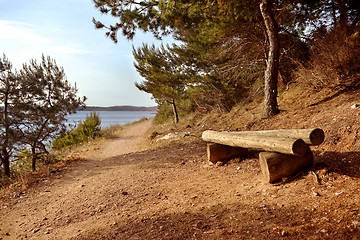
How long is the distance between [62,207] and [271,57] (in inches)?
257

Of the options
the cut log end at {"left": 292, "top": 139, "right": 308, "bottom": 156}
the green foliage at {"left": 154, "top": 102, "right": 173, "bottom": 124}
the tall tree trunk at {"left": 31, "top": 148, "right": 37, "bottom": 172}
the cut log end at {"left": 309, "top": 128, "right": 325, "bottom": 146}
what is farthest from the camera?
the green foliage at {"left": 154, "top": 102, "right": 173, "bottom": 124}

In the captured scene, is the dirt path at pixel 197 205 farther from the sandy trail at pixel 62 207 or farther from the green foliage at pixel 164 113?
the green foliage at pixel 164 113

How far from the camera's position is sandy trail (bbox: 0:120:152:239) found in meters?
3.33

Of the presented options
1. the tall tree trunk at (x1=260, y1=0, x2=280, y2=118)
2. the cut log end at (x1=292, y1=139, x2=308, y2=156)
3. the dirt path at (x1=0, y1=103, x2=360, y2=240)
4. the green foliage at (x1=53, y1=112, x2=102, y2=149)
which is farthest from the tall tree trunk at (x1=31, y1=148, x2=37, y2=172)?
the tall tree trunk at (x1=260, y1=0, x2=280, y2=118)

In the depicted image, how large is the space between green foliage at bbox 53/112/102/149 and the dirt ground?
8.38m

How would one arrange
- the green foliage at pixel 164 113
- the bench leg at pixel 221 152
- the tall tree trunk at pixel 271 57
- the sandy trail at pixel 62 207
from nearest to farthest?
the sandy trail at pixel 62 207 < the bench leg at pixel 221 152 < the tall tree trunk at pixel 271 57 < the green foliage at pixel 164 113

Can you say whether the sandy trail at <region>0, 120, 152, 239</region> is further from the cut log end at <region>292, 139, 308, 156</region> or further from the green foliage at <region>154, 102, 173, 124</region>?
the green foliage at <region>154, 102, 173, 124</region>

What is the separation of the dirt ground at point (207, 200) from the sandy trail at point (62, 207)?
0.02m

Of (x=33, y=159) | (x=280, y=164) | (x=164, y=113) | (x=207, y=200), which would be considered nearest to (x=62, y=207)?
(x=207, y=200)

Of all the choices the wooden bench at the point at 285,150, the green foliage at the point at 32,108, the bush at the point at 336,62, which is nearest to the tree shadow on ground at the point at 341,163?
the wooden bench at the point at 285,150

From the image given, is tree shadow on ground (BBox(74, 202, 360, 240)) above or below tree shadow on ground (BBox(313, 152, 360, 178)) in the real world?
below

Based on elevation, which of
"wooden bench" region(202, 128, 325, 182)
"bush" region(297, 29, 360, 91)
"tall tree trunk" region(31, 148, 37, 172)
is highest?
"bush" region(297, 29, 360, 91)

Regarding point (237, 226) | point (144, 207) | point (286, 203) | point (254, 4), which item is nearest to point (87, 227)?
point (144, 207)

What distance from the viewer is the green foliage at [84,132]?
13.7 metres
